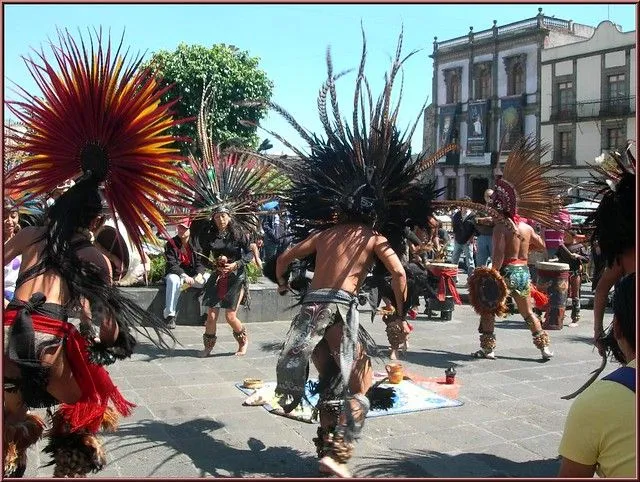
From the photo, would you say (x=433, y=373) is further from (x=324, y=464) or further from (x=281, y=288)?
(x=324, y=464)

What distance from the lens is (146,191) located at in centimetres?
374

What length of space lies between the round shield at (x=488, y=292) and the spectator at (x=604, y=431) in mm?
5094

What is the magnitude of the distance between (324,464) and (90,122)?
2364 millimetres

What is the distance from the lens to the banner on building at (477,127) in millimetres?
40781

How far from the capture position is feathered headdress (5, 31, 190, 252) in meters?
3.63

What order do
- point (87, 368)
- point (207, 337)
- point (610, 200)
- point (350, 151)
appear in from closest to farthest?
point (87, 368), point (610, 200), point (350, 151), point (207, 337)

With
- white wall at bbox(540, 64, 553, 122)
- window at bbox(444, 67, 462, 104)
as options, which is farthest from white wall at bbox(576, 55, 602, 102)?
window at bbox(444, 67, 462, 104)

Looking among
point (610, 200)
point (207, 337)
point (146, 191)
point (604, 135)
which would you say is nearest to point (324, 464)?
point (146, 191)

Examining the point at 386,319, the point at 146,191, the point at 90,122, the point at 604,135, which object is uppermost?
the point at 604,135

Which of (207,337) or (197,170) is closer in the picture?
(197,170)

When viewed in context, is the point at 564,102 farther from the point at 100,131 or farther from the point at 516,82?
the point at 100,131

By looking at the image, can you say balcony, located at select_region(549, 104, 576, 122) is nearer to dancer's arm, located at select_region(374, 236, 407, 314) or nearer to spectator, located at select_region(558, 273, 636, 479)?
dancer's arm, located at select_region(374, 236, 407, 314)

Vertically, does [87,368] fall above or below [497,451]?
above

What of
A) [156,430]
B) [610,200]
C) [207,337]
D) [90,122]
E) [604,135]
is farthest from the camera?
[604,135]
